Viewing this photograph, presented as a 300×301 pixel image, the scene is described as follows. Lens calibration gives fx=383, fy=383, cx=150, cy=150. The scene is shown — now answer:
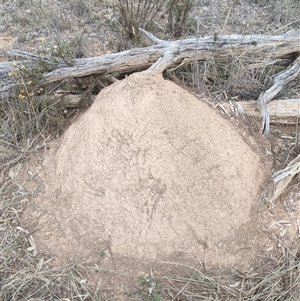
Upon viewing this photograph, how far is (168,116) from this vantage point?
2338 mm

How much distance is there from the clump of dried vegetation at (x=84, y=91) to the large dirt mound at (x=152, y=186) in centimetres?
14

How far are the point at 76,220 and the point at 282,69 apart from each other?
1994 mm

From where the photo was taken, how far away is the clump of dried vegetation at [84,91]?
6.88 feet

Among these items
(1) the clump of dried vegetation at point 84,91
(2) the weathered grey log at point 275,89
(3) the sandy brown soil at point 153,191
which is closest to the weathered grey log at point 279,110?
(2) the weathered grey log at point 275,89

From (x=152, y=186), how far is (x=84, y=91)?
3.46ft

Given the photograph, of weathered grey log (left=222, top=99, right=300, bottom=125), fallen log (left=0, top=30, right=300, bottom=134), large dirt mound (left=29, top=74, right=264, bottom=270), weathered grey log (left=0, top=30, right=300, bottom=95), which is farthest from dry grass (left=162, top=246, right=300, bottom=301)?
weathered grey log (left=0, top=30, right=300, bottom=95)

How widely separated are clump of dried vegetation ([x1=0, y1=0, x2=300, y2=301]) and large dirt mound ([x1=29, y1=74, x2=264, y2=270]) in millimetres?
140

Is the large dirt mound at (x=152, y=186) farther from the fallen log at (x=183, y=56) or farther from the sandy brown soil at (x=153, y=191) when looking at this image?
the fallen log at (x=183, y=56)

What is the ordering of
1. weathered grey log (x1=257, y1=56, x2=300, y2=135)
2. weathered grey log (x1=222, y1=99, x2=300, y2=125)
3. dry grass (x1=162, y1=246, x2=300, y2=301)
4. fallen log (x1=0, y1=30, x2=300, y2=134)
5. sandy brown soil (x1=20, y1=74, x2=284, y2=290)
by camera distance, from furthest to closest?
fallen log (x1=0, y1=30, x2=300, y2=134) → weathered grey log (x1=222, y1=99, x2=300, y2=125) → weathered grey log (x1=257, y1=56, x2=300, y2=135) → sandy brown soil (x1=20, y1=74, x2=284, y2=290) → dry grass (x1=162, y1=246, x2=300, y2=301)

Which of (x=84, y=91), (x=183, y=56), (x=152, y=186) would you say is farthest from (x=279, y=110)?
(x=84, y=91)

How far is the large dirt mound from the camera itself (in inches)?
87.7

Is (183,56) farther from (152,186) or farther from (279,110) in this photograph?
(152,186)

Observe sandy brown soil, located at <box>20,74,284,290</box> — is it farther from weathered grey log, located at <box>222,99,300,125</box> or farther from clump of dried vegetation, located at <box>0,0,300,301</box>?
weathered grey log, located at <box>222,99,300,125</box>

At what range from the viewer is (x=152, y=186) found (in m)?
2.28
